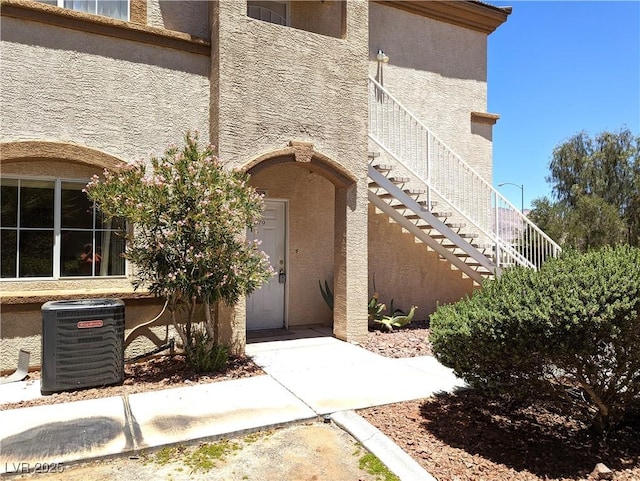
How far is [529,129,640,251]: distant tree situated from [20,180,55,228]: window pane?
63.8 feet

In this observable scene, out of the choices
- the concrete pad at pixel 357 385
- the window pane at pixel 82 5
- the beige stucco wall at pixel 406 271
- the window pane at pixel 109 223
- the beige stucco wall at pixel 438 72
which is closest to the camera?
the concrete pad at pixel 357 385

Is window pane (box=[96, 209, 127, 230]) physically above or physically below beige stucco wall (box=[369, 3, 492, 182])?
below

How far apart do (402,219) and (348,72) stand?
3214mm

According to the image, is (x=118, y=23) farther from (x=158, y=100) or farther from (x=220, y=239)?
(x=220, y=239)

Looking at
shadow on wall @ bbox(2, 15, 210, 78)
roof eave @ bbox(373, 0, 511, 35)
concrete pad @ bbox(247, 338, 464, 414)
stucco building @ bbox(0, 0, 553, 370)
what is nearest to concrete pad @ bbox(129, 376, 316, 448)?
concrete pad @ bbox(247, 338, 464, 414)

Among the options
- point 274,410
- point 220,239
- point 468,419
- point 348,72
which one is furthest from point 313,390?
point 348,72

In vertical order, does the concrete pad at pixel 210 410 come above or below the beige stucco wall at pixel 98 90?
below

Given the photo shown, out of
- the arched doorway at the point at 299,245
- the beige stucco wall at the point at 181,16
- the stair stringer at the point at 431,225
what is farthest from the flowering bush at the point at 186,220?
the stair stringer at the point at 431,225

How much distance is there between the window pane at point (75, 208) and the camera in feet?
21.3

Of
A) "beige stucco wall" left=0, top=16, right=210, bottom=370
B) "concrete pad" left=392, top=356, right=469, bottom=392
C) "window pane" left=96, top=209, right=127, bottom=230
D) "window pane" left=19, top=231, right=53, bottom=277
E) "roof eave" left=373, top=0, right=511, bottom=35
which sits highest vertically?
"roof eave" left=373, top=0, right=511, bottom=35

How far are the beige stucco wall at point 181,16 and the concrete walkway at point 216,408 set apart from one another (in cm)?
567

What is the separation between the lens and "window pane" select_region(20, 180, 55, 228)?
246 inches

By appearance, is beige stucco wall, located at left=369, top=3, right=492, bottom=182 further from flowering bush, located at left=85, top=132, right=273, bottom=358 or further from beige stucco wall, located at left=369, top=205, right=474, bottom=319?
flowering bush, located at left=85, top=132, right=273, bottom=358

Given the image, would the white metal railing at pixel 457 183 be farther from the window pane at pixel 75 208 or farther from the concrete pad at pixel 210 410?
the concrete pad at pixel 210 410
